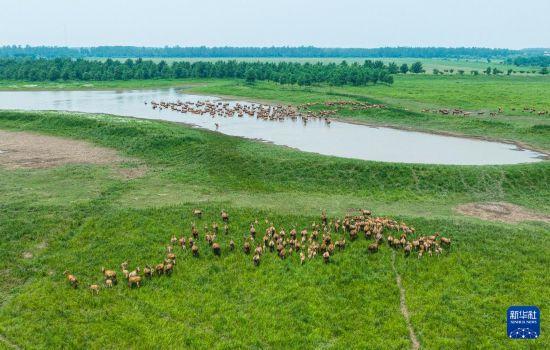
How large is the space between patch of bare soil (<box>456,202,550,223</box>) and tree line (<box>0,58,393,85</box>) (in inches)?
3447

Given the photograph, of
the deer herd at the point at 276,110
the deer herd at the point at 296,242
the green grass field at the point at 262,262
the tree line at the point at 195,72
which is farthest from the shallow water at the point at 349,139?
the tree line at the point at 195,72

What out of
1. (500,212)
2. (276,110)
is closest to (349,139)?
(276,110)

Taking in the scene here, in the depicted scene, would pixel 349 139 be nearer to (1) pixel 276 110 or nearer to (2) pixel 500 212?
(1) pixel 276 110

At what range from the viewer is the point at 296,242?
26.0 m

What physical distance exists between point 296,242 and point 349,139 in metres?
32.8

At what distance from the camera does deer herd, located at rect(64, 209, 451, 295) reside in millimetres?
24623

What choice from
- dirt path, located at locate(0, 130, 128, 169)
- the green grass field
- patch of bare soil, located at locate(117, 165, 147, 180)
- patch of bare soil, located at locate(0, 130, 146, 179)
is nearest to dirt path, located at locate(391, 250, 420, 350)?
the green grass field

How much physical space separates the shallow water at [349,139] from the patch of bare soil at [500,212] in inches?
439

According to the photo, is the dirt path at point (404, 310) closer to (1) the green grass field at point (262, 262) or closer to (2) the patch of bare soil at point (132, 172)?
(1) the green grass field at point (262, 262)

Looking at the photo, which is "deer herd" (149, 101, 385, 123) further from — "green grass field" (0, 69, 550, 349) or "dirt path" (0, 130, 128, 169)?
"green grass field" (0, 69, 550, 349)

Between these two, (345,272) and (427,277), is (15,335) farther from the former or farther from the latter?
(427,277)

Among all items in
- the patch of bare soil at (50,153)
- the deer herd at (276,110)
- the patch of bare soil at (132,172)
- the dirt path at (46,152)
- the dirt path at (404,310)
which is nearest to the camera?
the dirt path at (404,310)

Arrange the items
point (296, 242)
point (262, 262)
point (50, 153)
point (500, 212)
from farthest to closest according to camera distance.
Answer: point (50, 153), point (500, 212), point (296, 242), point (262, 262)

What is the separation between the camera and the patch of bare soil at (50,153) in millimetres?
42156
